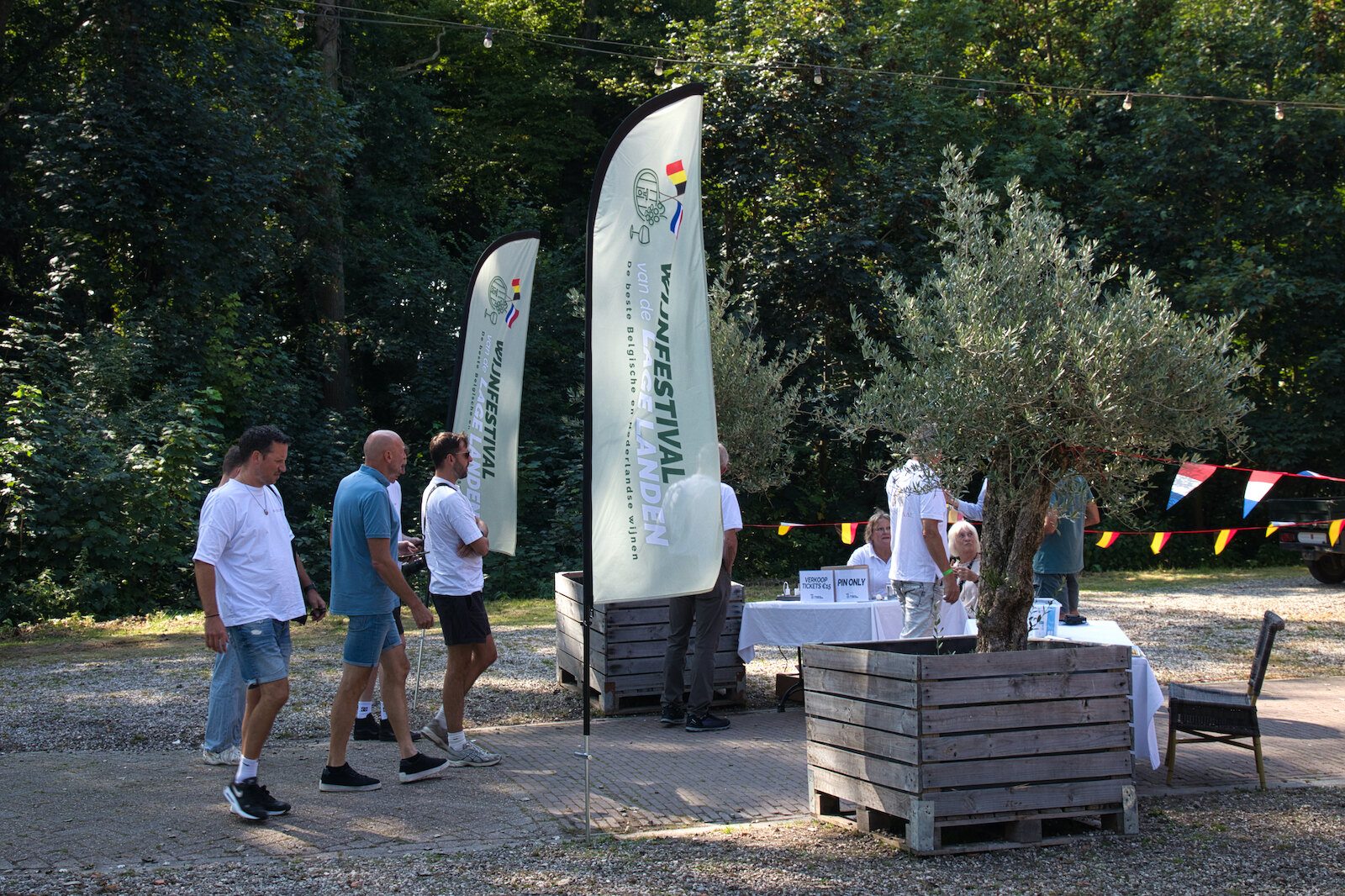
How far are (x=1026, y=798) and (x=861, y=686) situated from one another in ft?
2.81

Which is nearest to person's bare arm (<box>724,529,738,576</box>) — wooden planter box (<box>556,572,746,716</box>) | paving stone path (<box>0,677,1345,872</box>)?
wooden planter box (<box>556,572,746,716</box>)

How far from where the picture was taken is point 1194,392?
199 inches

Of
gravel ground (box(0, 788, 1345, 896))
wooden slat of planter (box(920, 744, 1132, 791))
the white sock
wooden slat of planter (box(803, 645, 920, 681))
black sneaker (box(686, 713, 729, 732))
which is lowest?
gravel ground (box(0, 788, 1345, 896))

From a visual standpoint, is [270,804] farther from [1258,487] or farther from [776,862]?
[1258,487]

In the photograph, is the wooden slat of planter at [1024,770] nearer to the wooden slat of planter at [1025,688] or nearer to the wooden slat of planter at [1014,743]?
the wooden slat of planter at [1014,743]

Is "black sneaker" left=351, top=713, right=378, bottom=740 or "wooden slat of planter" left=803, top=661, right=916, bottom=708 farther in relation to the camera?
"black sneaker" left=351, top=713, right=378, bottom=740

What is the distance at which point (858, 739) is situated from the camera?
197 inches

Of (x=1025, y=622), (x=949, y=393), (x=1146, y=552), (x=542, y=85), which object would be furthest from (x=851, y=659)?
(x=542, y=85)

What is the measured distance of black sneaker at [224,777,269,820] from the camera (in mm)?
Result: 5094

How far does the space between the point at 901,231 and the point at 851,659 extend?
17044 mm

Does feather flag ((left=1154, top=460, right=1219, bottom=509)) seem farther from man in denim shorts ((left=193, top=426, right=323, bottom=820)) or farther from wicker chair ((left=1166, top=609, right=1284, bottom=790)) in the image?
man in denim shorts ((left=193, top=426, right=323, bottom=820))

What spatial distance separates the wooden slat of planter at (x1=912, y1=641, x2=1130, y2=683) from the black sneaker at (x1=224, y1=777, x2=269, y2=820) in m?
3.15

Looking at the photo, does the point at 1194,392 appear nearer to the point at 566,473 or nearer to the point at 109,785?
the point at 109,785

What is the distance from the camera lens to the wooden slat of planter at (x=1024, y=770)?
465cm
